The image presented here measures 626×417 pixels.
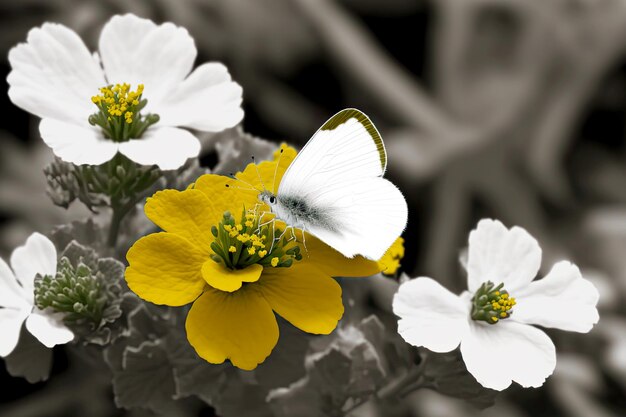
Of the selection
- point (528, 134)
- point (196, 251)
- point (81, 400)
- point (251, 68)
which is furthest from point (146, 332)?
point (528, 134)

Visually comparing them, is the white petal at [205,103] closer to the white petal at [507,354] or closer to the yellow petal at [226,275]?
the yellow petal at [226,275]

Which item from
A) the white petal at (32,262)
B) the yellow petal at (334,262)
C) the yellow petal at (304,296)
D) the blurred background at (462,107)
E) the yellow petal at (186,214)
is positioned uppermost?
the yellow petal at (186,214)

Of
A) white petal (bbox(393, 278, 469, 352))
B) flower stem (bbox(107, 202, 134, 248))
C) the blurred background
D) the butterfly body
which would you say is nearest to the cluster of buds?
flower stem (bbox(107, 202, 134, 248))

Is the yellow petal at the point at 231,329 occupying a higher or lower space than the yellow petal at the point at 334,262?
lower

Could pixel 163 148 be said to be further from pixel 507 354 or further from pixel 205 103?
pixel 507 354

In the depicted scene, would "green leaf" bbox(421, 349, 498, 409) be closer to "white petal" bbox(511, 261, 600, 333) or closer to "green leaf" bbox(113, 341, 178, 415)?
"white petal" bbox(511, 261, 600, 333)

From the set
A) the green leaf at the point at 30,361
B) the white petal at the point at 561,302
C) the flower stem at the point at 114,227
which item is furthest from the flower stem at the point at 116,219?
the white petal at the point at 561,302
